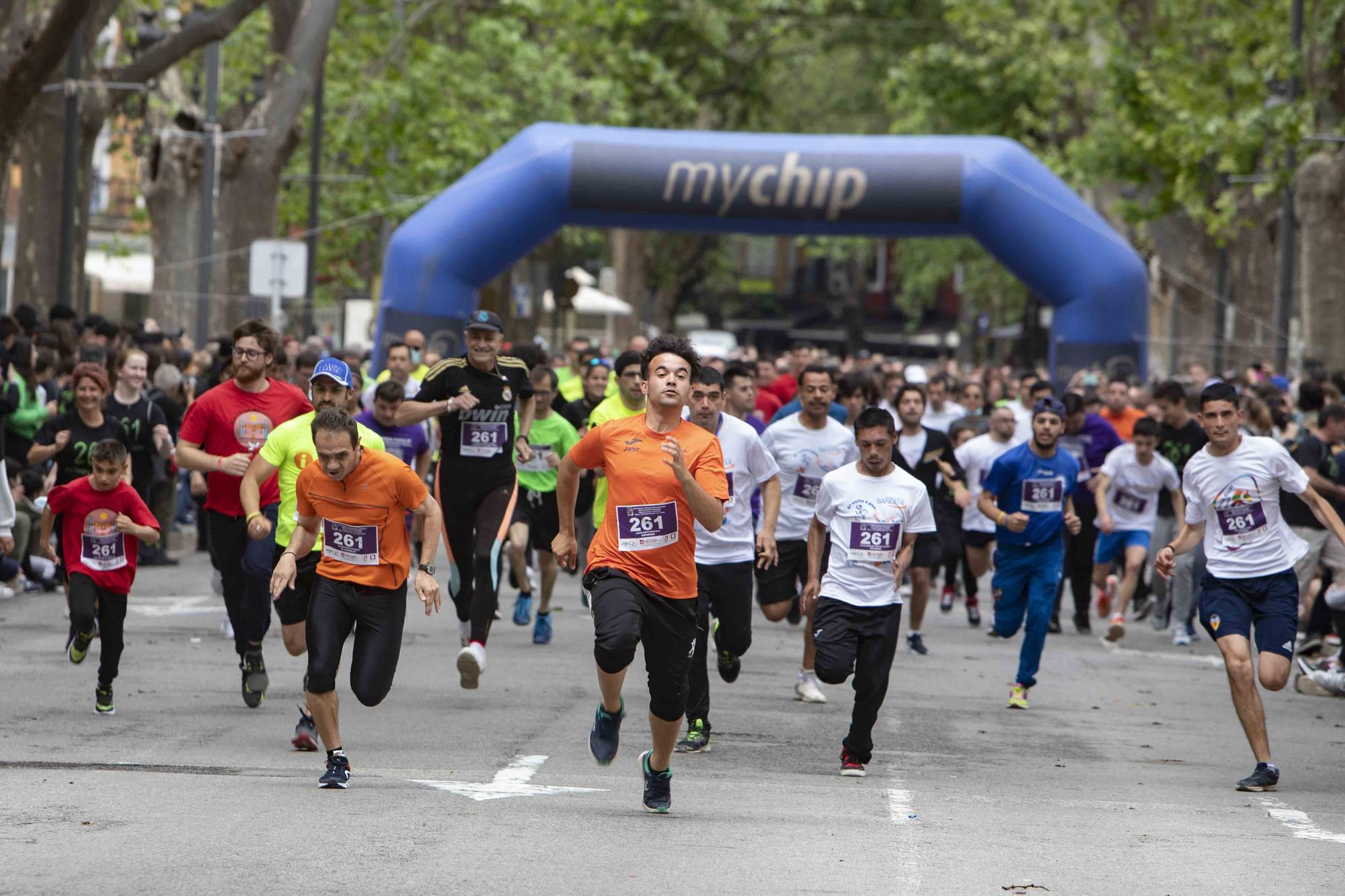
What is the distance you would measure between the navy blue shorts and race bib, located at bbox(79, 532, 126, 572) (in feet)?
17.1

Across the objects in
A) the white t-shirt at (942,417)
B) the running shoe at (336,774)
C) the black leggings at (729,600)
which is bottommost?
the running shoe at (336,774)

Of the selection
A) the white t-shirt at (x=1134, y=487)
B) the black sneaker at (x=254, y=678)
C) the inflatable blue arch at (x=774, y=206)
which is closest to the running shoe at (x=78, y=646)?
the black sneaker at (x=254, y=678)

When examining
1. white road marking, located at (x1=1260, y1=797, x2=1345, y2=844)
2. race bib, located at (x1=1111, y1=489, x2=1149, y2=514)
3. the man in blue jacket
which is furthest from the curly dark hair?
race bib, located at (x1=1111, y1=489, x2=1149, y2=514)

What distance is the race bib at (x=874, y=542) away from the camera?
9773mm

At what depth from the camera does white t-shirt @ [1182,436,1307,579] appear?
988 cm

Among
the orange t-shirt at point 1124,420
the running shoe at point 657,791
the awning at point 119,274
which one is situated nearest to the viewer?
the running shoe at point 657,791

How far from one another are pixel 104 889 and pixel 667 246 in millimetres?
51027

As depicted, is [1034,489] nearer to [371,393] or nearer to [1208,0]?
[371,393]

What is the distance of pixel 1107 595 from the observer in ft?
55.1

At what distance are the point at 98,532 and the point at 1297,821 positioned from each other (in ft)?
18.9

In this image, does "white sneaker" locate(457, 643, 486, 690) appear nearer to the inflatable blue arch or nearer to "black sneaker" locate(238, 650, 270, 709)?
"black sneaker" locate(238, 650, 270, 709)

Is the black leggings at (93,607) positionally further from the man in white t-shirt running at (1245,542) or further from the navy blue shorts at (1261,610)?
the navy blue shorts at (1261,610)

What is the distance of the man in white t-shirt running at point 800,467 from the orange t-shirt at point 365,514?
380cm

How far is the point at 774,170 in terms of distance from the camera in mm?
22891
